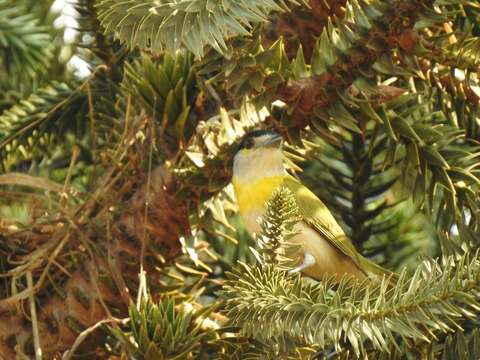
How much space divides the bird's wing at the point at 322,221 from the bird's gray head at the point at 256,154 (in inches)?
4.0

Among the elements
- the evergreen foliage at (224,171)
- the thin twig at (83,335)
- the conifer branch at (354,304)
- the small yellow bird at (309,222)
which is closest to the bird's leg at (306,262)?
the small yellow bird at (309,222)

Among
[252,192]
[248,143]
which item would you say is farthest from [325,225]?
[248,143]

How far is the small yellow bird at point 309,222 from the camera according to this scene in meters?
2.16

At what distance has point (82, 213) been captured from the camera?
220cm

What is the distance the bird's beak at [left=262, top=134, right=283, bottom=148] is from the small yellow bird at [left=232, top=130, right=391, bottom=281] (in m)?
0.04

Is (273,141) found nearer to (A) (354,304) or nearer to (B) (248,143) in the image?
→ (B) (248,143)

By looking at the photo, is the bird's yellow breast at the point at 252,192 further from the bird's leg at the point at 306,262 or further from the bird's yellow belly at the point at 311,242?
the bird's leg at the point at 306,262

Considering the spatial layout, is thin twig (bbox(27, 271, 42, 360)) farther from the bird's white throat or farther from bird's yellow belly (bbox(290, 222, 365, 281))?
bird's yellow belly (bbox(290, 222, 365, 281))

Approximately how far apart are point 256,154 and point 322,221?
0.77 feet

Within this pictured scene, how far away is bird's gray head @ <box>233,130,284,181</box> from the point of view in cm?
192

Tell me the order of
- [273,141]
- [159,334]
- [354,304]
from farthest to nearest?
1. [273,141]
2. [159,334]
3. [354,304]

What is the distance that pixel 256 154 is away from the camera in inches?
87.5

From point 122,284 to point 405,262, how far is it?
0.61m

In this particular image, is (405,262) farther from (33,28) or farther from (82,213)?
(33,28)
